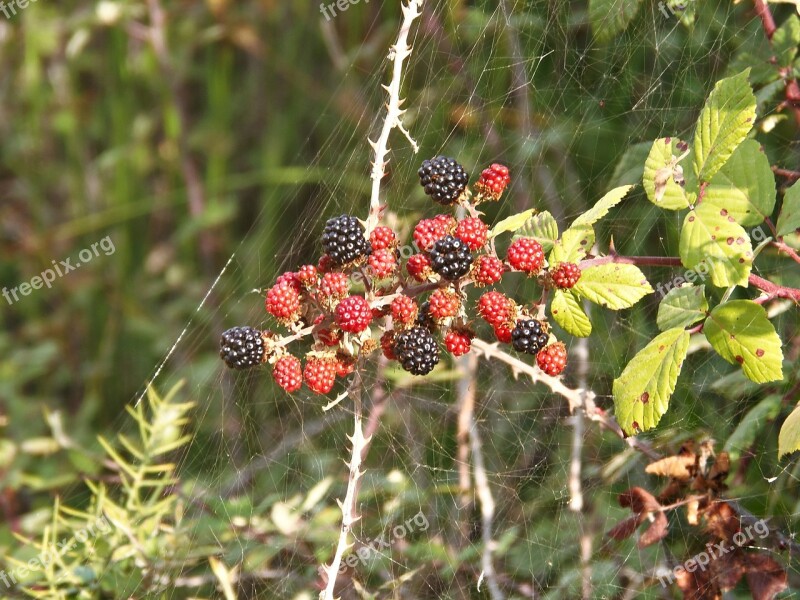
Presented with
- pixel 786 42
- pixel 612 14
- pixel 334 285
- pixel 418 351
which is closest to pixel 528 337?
pixel 418 351

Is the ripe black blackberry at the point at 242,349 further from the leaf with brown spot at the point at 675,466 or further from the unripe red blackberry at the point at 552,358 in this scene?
the leaf with brown spot at the point at 675,466

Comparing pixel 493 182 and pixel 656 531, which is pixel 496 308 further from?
pixel 656 531

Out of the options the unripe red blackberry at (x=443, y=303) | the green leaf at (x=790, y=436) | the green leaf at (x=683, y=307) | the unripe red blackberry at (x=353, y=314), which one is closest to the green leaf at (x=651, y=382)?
the green leaf at (x=683, y=307)

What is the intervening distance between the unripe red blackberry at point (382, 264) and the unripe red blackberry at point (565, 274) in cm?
20

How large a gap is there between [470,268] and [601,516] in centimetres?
61

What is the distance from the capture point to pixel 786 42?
1582mm

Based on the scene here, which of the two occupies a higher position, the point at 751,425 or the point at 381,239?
the point at 381,239

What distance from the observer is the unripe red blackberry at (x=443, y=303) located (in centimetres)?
118

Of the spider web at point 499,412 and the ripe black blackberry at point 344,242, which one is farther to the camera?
the spider web at point 499,412

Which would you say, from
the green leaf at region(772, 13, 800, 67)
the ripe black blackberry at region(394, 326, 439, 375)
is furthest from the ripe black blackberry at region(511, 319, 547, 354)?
the green leaf at region(772, 13, 800, 67)

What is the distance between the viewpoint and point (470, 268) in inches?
46.7

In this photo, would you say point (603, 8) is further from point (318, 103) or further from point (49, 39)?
point (49, 39)

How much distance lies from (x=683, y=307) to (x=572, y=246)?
0.17 m

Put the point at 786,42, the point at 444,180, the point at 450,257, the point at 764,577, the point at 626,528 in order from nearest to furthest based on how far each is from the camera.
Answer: the point at 450,257 < the point at 444,180 < the point at 764,577 < the point at 626,528 < the point at 786,42
